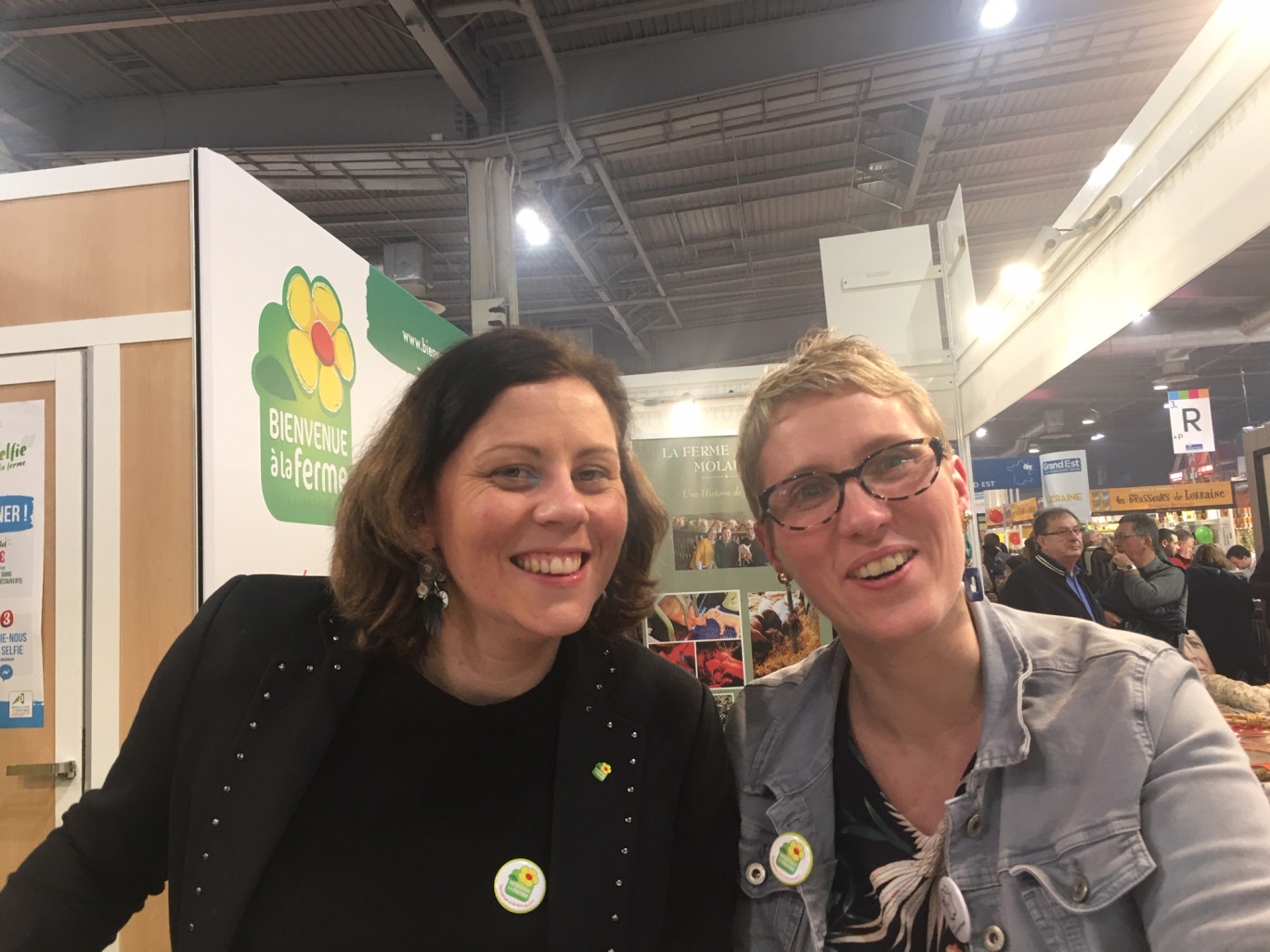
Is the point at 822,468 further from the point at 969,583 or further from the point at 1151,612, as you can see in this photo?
the point at 1151,612

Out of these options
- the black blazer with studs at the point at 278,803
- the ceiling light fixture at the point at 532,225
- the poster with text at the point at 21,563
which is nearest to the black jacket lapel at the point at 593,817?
the black blazer with studs at the point at 278,803

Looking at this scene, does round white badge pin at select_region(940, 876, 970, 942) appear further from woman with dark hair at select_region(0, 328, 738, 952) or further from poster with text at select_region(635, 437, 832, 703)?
poster with text at select_region(635, 437, 832, 703)

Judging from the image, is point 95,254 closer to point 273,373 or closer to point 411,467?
point 273,373

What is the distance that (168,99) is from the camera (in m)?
6.10

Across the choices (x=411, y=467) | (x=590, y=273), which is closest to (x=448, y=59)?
(x=590, y=273)

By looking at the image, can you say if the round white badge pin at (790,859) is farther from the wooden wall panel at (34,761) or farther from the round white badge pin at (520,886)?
the wooden wall panel at (34,761)

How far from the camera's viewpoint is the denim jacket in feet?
3.36

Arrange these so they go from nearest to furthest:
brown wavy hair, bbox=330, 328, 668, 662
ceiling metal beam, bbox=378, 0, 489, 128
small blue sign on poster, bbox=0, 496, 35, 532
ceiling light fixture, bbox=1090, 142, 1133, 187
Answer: brown wavy hair, bbox=330, 328, 668, 662, small blue sign on poster, bbox=0, 496, 35, 532, ceiling light fixture, bbox=1090, 142, 1133, 187, ceiling metal beam, bbox=378, 0, 489, 128

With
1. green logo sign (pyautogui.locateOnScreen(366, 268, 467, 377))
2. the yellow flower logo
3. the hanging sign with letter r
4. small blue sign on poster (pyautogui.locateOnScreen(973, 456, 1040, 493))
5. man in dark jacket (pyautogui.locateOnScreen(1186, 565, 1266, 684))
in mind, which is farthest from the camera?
small blue sign on poster (pyautogui.locateOnScreen(973, 456, 1040, 493))

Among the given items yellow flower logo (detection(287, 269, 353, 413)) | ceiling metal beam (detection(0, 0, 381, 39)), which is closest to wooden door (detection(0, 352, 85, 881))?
yellow flower logo (detection(287, 269, 353, 413))

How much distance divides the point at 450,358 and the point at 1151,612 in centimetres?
488

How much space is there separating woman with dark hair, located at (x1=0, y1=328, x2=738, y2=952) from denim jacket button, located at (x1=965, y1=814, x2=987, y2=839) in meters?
0.42

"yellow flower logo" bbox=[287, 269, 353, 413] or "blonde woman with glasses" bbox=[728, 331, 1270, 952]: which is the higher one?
"yellow flower logo" bbox=[287, 269, 353, 413]

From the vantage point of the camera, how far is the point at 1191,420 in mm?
6676
